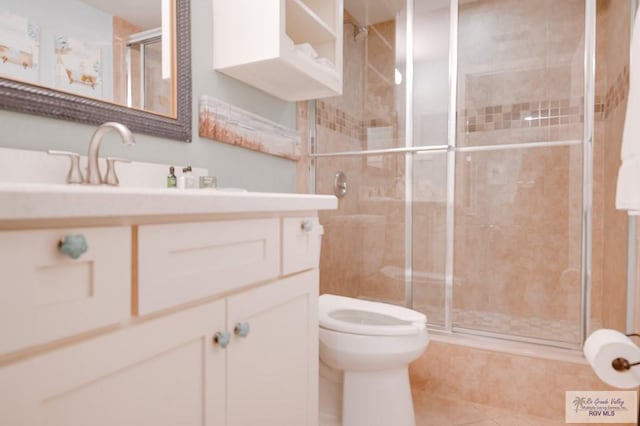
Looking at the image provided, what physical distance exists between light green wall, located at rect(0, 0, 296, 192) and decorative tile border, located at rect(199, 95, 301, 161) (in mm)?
33

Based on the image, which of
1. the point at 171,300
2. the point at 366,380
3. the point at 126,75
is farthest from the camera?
the point at 366,380

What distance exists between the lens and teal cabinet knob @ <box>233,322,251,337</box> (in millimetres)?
747

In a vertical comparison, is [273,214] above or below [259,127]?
below

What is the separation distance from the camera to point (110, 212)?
0.52m

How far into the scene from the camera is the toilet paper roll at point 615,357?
0.87 m

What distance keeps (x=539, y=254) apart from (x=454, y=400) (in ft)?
3.49

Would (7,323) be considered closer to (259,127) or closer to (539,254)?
(259,127)

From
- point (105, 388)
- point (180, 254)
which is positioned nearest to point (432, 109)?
point (180, 254)

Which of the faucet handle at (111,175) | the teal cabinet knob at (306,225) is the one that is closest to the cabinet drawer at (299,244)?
the teal cabinet knob at (306,225)

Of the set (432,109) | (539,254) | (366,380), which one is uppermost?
(432,109)

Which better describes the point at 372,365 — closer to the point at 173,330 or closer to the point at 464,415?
the point at 464,415

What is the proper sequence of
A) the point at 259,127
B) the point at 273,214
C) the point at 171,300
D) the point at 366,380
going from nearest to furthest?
the point at 171,300
the point at 273,214
the point at 366,380
the point at 259,127

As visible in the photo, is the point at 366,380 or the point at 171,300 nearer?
the point at 171,300

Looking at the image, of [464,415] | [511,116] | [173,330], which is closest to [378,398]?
[464,415]
